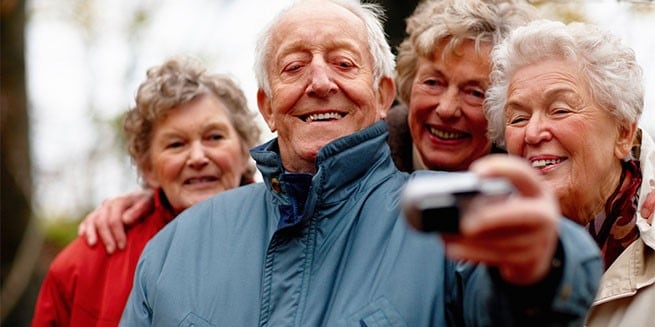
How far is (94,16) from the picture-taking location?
52.4 feet

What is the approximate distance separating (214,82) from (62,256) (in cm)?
103

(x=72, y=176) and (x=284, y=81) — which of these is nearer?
(x=284, y=81)

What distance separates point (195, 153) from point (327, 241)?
1.45 metres

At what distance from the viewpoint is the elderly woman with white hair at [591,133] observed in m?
2.95

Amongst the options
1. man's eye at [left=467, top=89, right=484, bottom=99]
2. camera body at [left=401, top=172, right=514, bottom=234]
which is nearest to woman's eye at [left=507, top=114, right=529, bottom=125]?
man's eye at [left=467, top=89, right=484, bottom=99]

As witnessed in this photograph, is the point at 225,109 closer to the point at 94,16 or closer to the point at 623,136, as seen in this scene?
the point at 623,136

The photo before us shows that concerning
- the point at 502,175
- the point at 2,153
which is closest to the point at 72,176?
the point at 2,153

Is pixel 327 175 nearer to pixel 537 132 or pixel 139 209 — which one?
pixel 537 132

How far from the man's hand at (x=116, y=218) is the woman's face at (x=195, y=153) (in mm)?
141

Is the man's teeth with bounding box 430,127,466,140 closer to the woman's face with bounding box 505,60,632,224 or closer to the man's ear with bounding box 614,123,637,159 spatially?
the woman's face with bounding box 505,60,632,224

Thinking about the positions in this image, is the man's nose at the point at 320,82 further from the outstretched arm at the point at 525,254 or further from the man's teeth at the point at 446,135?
the outstretched arm at the point at 525,254

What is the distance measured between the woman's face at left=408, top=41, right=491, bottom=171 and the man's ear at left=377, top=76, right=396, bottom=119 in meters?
0.40

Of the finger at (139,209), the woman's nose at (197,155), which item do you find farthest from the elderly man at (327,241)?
the finger at (139,209)

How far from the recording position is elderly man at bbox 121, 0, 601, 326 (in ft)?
6.86
